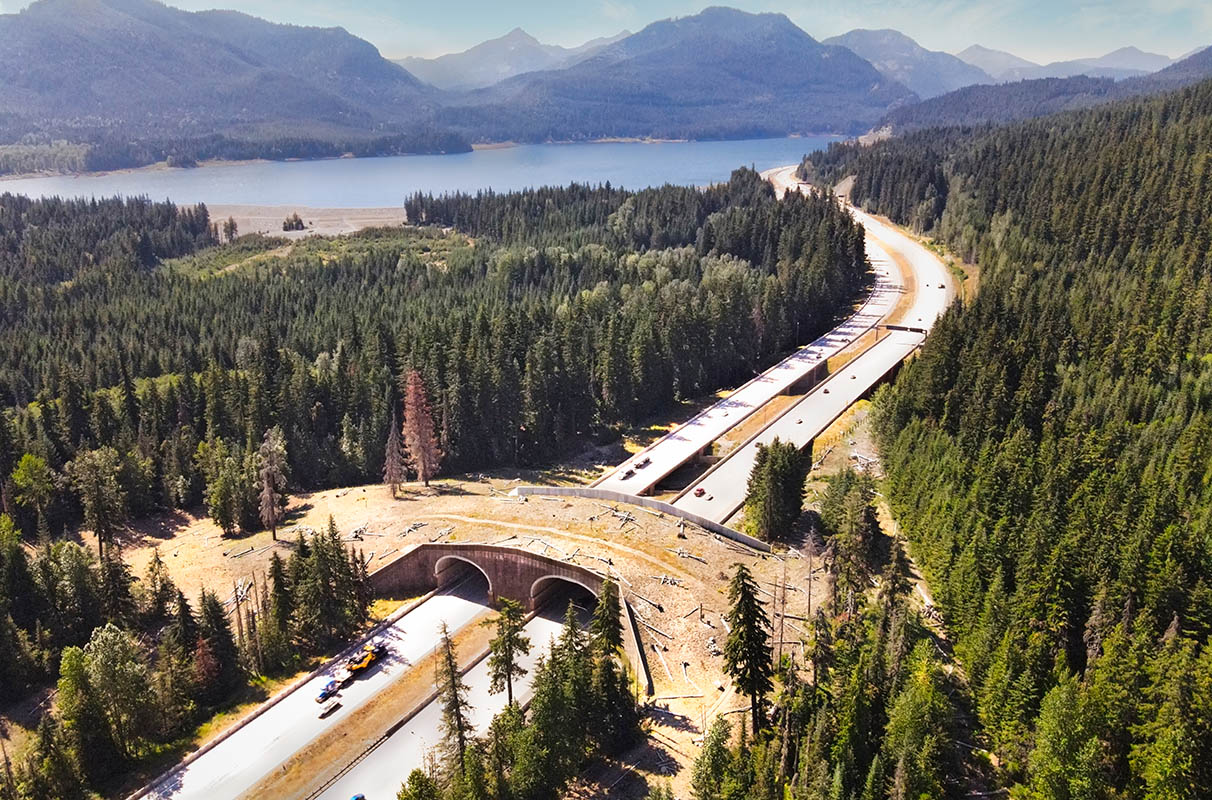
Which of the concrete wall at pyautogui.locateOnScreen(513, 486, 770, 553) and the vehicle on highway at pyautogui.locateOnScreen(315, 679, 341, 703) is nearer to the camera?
the vehicle on highway at pyautogui.locateOnScreen(315, 679, 341, 703)

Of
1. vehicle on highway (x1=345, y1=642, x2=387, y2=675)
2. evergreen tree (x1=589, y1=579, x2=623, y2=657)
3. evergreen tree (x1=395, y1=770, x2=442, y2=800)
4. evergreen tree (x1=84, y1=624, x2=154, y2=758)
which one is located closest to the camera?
evergreen tree (x1=395, y1=770, x2=442, y2=800)

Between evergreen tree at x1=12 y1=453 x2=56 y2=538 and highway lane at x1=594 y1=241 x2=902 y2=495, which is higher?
highway lane at x1=594 y1=241 x2=902 y2=495

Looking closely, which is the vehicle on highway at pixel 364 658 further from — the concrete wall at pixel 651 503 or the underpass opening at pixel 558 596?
the concrete wall at pixel 651 503

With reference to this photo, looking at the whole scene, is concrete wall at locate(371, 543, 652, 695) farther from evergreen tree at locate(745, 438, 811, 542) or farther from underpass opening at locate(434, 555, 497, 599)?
evergreen tree at locate(745, 438, 811, 542)

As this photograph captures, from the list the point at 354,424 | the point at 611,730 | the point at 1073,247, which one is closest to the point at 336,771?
the point at 611,730

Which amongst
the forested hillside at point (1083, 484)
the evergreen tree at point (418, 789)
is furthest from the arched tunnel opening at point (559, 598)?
the forested hillside at point (1083, 484)

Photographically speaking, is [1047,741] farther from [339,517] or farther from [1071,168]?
[1071,168]

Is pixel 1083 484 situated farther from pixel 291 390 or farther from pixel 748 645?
pixel 291 390

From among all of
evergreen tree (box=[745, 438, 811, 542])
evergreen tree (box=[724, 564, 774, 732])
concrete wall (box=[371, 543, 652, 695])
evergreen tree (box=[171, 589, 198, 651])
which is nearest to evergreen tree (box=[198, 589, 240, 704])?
evergreen tree (box=[171, 589, 198, 651])
